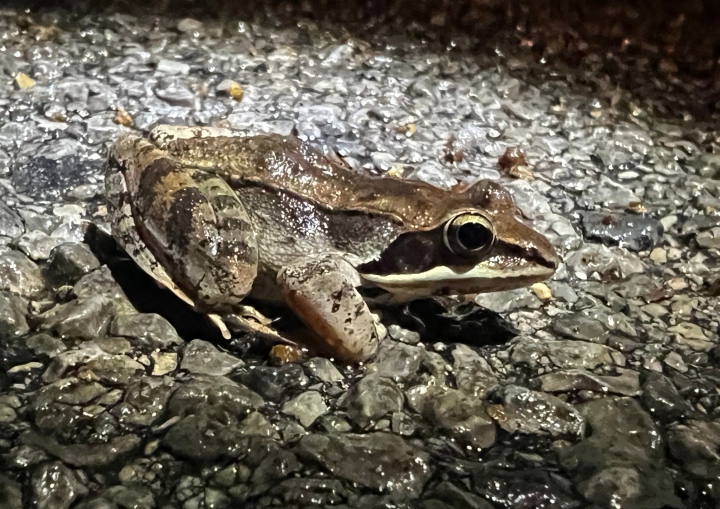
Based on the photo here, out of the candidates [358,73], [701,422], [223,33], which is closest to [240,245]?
[701,422]

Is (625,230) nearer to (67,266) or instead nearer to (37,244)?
(67,266)

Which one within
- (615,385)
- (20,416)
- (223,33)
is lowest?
(20,416)

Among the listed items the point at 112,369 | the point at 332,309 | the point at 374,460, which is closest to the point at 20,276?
the point at 112,369

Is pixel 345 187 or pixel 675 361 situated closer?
pixel 675 361

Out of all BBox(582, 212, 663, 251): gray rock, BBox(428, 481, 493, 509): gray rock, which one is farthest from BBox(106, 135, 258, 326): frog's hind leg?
BBox(582, 212, 663, 251): gray rock

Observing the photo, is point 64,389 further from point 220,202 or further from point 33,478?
point 220,202

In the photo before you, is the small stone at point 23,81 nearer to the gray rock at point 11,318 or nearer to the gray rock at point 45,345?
the gray rock at point 11,318
